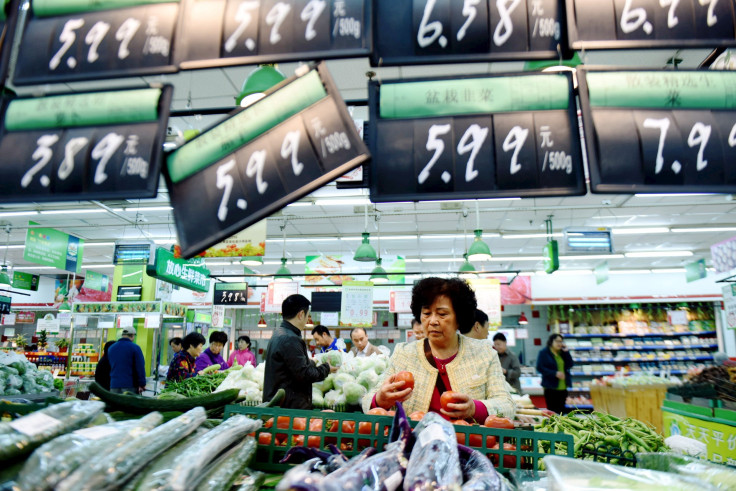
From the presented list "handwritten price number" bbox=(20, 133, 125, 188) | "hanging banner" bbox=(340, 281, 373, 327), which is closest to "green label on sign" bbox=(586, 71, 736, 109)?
"handwritten price number" bbox=(20, 133, 125, 188)

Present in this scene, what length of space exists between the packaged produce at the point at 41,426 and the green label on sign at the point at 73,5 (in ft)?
5.99

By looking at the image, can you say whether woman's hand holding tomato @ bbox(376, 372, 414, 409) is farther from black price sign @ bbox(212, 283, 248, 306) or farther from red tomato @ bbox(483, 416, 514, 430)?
black price sign @ bbox(212, 283, 248, 306)

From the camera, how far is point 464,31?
1.98m

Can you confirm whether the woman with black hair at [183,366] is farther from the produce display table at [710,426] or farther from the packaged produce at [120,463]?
the packaged produce at [120,463]

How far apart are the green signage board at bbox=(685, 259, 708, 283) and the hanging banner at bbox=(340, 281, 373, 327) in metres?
8.54

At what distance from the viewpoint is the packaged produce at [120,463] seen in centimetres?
92

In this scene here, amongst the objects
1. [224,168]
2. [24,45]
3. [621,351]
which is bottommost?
[621,351]

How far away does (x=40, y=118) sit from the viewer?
2.18 meters

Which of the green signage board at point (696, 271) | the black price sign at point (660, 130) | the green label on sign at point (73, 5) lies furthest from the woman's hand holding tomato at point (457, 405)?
the green signage board at point (696, 271)

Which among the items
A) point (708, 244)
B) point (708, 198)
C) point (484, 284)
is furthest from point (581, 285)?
point (484, 284)

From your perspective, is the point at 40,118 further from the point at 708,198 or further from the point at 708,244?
the point at 708,244

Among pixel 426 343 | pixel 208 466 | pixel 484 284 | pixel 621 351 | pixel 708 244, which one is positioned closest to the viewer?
pixel 208 466

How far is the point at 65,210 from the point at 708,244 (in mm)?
18273

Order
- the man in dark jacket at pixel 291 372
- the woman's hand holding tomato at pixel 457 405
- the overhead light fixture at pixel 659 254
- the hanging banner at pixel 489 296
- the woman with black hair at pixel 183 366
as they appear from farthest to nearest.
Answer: the overhead light fixture at pixel 659 254 → the hanging banner at pixel 489 296 → the woman with black hair at pixel 183 366 → the man in dark jacket at pixel 291 372 → the woman's hand holding tomato at pixel 457 405
